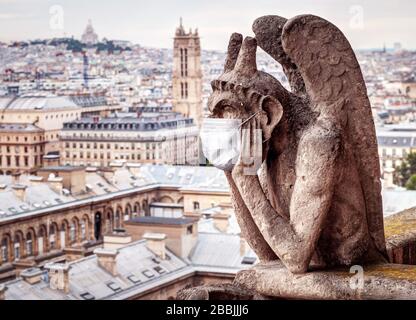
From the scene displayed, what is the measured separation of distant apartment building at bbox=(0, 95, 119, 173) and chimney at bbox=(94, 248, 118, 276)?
37.1 m

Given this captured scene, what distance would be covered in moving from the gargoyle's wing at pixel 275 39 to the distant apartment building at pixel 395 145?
56.1 metres

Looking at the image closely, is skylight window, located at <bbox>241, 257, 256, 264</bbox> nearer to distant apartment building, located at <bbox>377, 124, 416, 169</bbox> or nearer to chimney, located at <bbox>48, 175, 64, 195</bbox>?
chimney, located at <bbox>48, 175, 64, 195</bbox>

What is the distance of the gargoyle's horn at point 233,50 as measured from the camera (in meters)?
5.06

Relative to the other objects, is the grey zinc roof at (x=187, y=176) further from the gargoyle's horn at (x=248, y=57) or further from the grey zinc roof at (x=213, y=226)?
the gargoyle's horn at (x=248, y=57)

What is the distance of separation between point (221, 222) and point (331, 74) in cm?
2971

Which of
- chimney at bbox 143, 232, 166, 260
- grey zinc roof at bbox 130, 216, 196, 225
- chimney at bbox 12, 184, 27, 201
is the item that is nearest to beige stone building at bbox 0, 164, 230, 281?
chimney at bbox 12, 184, 27, 201

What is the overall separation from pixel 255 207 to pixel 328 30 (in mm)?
779

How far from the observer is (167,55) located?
247ft

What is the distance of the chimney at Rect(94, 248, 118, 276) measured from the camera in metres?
27.2

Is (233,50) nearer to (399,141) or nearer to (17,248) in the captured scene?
(17,248)

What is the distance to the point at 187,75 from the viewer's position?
7988 cm

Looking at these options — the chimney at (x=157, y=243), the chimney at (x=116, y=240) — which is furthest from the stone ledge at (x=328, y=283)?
the chimney at (x=116, y=240)

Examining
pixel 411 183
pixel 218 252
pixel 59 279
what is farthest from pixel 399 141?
pixel 59 279
